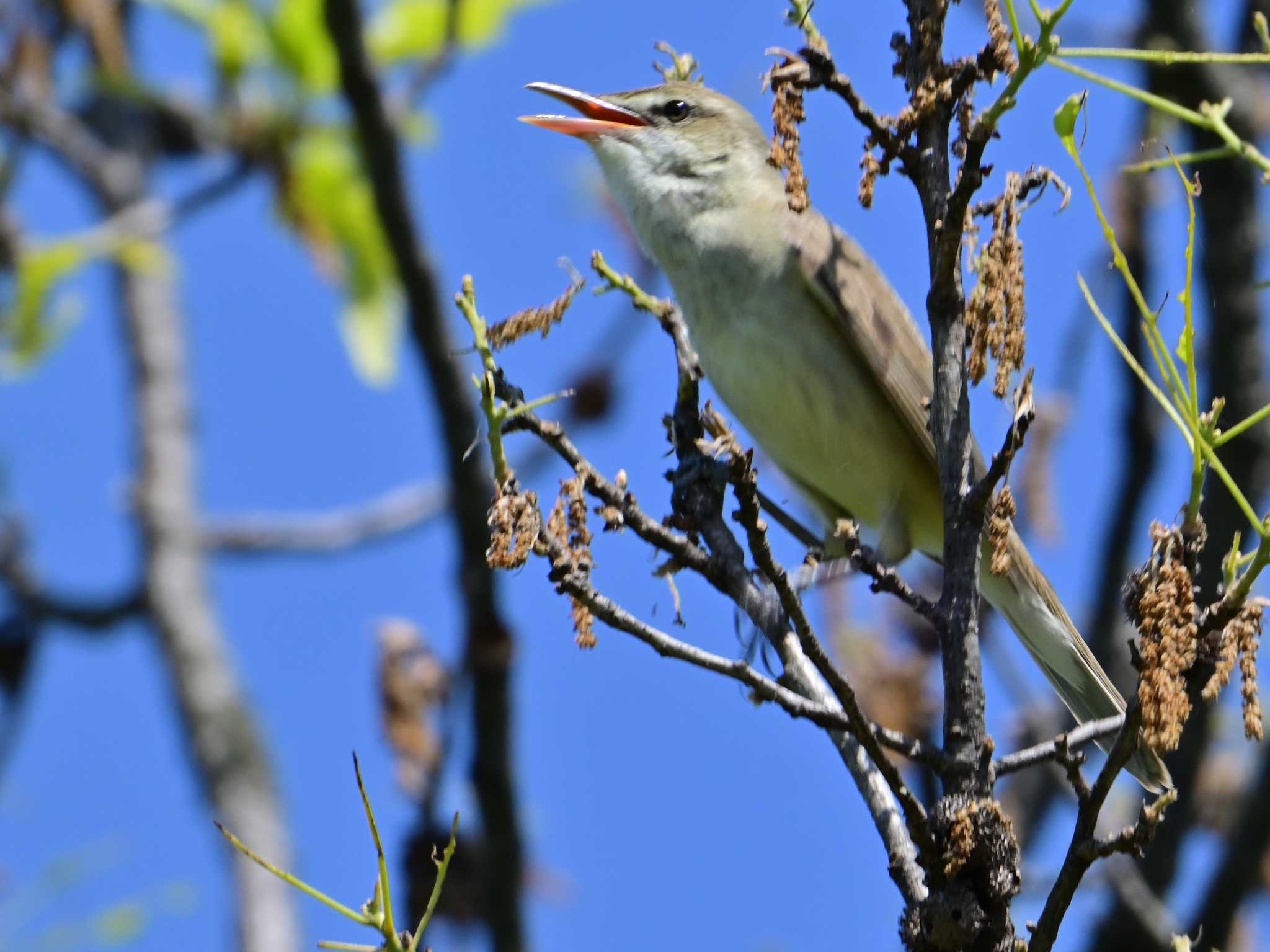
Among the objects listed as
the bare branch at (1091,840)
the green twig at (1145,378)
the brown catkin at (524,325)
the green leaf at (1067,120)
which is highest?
the brown catkin at (524,325)

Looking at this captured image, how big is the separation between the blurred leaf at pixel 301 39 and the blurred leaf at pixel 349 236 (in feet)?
0.84

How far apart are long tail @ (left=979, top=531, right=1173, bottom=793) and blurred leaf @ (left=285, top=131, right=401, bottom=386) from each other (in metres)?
2.54

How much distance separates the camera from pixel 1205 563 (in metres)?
4.08

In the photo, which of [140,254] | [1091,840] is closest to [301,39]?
[140,254]

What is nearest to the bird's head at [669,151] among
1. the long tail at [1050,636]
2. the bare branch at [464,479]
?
the bare branch at [464,479]

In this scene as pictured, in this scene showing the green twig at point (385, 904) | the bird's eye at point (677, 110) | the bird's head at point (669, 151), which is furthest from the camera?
the bird's eye at point (677, 110)

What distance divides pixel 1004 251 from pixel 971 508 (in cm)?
36

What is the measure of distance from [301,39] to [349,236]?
28.7 inches

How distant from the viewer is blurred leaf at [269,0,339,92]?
18.4 feet

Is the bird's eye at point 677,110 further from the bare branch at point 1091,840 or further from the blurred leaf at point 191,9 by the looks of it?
the bare branch at point 1091,840

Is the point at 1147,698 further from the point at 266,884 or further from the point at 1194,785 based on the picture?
the point at 266,884

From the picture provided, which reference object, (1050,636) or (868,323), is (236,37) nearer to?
(868,323)

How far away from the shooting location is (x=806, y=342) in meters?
4.12

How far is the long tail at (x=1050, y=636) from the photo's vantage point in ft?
13.0
